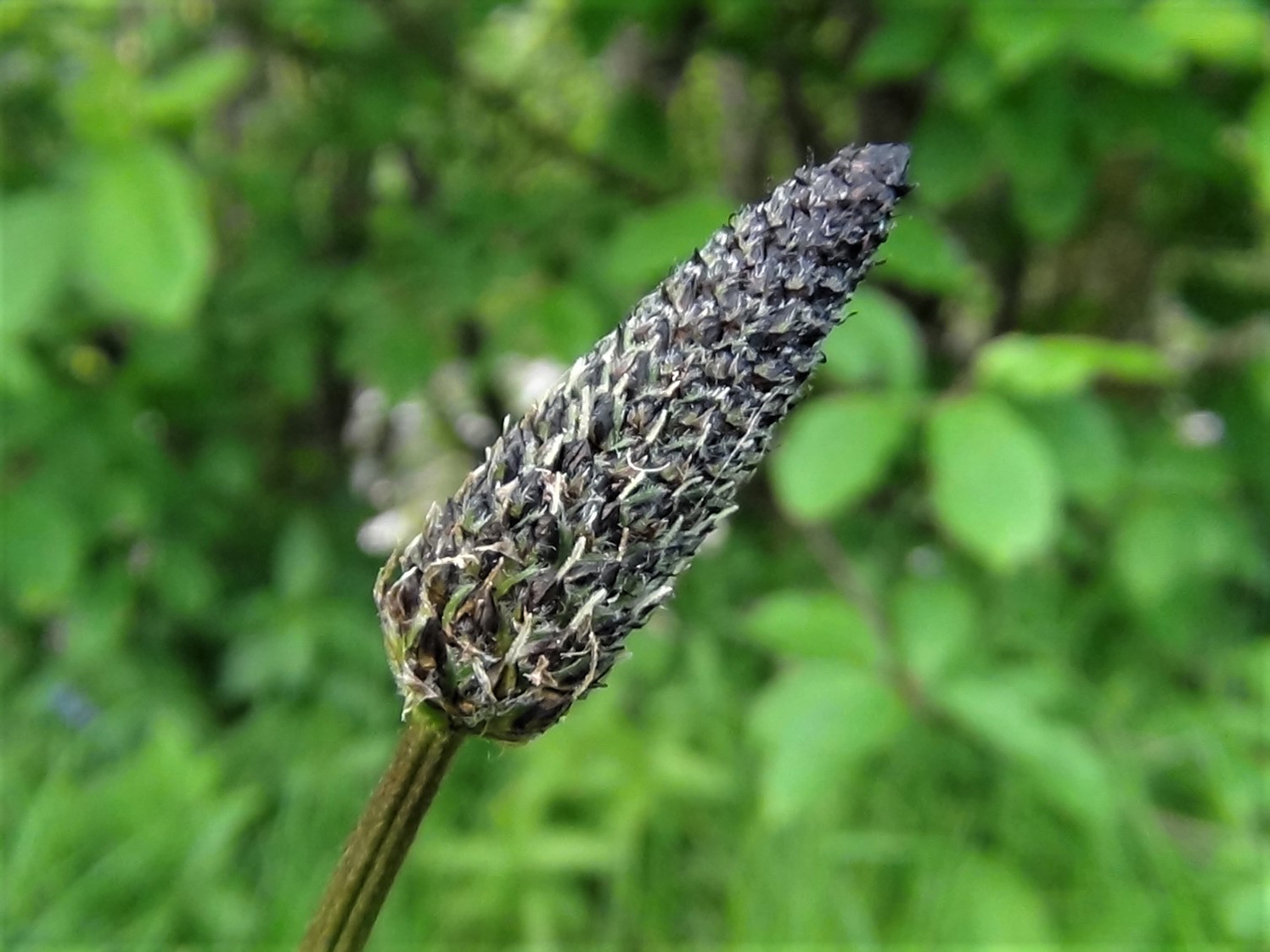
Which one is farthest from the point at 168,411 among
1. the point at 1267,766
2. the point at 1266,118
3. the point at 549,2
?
the point at 1267,766

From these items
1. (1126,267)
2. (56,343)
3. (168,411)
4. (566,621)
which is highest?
(566,621)

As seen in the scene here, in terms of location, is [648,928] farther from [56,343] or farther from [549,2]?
[549,2]

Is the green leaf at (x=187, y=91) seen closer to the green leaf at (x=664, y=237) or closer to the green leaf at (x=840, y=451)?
the green leaf at (x=664, y=237)

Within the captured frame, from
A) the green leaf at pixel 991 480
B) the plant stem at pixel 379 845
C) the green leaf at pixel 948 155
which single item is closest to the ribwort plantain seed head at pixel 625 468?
the plant stem at pixel 379 845

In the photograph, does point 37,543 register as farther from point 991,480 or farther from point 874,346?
point 991,480

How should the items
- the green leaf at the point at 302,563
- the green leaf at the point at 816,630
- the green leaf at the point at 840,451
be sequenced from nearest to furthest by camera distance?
the green leaf at the point at 840,451
the green leaf at the point at 816,630
the green leaf at the point at 302,563

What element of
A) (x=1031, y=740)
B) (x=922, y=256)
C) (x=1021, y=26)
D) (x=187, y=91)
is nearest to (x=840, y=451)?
(x=922, y=256)
